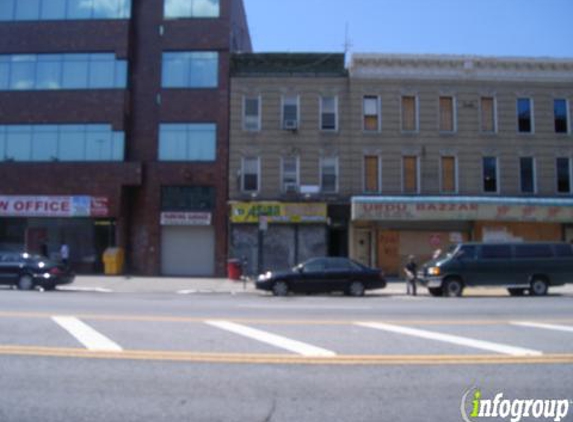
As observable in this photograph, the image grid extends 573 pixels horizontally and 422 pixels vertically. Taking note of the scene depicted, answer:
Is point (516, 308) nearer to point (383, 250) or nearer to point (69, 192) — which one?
point (383, 250)

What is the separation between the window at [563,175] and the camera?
26.0 meters

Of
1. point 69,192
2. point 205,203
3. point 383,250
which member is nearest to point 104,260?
point 69,192

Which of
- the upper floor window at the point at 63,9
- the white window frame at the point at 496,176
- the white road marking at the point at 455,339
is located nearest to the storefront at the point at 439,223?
the white window frame at the point at 496,176

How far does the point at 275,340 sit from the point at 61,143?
73.2 feet

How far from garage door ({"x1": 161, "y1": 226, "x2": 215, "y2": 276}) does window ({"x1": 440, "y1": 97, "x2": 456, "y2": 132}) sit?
519 inches

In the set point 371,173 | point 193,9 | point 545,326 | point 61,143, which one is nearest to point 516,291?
point 371,173

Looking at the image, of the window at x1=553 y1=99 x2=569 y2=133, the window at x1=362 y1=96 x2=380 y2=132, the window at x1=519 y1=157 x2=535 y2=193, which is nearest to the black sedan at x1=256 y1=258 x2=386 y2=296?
the window at x1=362 y1=96 x2=380 y2=132

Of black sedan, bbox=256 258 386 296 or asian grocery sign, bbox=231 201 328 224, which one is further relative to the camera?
asian grocery sign, bbox=231 201 328 224

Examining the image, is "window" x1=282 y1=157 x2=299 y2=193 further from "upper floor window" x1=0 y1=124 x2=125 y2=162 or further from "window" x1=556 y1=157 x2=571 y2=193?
"window" x1=556 y1=157 x2=571 y2=193

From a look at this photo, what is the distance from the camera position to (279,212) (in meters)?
25.1

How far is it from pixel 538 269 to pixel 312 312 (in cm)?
1087

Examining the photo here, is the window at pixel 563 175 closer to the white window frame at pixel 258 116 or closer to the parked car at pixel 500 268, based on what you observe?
the parked car at pixel 500 268

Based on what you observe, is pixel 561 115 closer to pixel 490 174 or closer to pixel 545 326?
pixel 490 174

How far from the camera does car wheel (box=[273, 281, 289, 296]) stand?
18.6 metres
